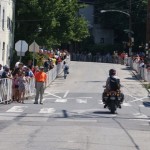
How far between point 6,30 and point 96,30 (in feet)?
167

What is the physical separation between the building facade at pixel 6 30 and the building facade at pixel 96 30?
44904 millimetres

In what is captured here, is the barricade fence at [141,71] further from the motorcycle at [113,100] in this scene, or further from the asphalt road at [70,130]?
the motorcycle at [113,100]

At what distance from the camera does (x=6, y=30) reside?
53875mm

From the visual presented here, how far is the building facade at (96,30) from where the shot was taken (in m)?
102

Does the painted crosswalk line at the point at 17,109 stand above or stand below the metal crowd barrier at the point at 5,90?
below

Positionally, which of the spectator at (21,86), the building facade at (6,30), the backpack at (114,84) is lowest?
the spectator at (21,86)

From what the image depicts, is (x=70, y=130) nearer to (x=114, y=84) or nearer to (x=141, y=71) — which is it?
(x=114, y=84)

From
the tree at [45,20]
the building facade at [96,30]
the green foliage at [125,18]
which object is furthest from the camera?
the building facade at [96,30]

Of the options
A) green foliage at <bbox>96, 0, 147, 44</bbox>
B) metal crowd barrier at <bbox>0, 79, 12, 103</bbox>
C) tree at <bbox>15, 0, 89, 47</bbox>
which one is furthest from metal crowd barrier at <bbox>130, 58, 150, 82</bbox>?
green foliage at <bbox>96, 0, 147, 44</bbox>

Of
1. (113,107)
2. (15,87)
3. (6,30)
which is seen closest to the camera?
(113,107)

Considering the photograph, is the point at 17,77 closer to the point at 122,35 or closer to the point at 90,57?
the point at 90,57

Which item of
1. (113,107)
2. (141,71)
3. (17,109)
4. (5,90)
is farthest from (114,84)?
(141,71)

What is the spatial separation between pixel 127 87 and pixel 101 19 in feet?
190

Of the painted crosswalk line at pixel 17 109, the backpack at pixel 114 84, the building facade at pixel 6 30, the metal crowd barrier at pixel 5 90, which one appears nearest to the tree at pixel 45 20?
the building facade at pixel 6 30
